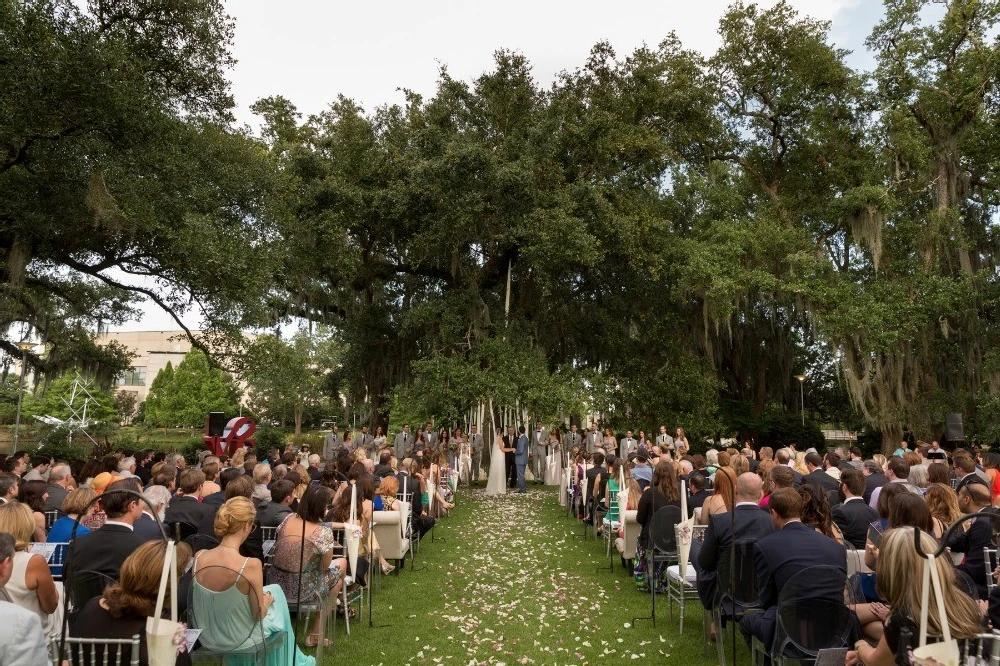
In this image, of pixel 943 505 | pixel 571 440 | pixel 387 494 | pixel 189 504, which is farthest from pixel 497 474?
pixel 943 505

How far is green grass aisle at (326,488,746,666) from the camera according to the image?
5.07 m

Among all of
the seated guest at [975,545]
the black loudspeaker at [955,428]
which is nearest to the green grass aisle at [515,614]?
the seated guest at [975,545]

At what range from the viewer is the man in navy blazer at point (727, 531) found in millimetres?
4641

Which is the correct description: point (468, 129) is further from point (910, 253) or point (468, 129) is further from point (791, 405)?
point (791, 405)

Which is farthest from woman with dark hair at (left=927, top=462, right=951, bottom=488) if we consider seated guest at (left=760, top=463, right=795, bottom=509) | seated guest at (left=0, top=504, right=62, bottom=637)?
seated guest at (left=0, top=504, right=62, bottom=637)

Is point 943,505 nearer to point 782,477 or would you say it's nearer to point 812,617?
point 782,477

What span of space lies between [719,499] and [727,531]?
0.77 m

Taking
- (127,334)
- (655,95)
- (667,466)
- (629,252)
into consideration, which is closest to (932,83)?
(655,95)

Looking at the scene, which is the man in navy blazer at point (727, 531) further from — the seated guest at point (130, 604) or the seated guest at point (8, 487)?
the seated guest at point (8, 487)

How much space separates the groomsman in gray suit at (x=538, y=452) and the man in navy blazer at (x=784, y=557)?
13778 mm

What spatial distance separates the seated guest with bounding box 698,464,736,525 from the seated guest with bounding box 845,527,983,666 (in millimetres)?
1885

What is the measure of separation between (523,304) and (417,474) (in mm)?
11100

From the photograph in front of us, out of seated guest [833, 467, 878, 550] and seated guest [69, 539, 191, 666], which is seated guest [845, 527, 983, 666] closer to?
seated guest [833, 467, 878, 550]

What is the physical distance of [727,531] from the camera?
464cm
